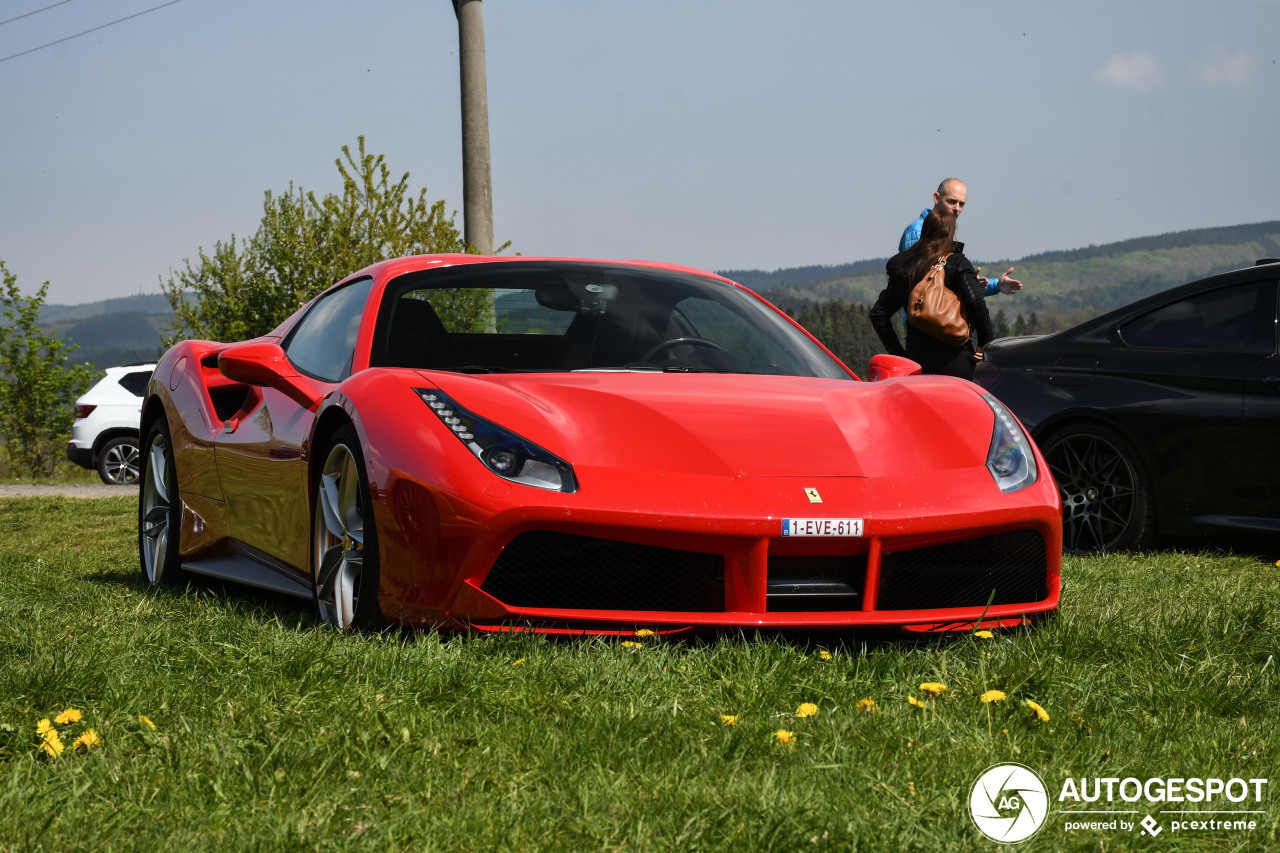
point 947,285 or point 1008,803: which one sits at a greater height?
point 947,285

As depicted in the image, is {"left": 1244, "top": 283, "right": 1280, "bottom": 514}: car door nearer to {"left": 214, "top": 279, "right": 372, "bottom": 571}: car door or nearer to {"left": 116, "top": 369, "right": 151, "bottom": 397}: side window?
{"left": 214, "top": 279, "right": 372, "bottom": 571}: car door

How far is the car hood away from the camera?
3.32 m

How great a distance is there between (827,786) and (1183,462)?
4.63 m

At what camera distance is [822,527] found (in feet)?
10.4

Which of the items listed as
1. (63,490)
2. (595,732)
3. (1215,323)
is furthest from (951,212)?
(63,490)

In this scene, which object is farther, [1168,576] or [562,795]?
[1168,576]

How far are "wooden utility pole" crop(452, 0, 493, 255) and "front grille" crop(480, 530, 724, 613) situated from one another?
9321mm

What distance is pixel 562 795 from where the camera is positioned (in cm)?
224

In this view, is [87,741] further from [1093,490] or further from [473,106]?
[473,106]

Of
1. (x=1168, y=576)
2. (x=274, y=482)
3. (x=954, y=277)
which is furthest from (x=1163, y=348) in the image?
(x=274, y=482)

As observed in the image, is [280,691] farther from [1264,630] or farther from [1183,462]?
[1183,462]

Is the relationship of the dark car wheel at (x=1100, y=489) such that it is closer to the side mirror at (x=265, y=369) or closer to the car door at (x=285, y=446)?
the car door at (x=285, y=446)

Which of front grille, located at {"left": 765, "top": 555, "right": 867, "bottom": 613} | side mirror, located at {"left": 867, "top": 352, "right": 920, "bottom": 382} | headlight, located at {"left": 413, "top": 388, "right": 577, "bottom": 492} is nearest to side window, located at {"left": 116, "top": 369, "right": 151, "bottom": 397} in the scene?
side mirror, located at {"left": 867, "top": 352, "right": 920, "bottom": 382}

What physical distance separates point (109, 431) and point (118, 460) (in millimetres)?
435
